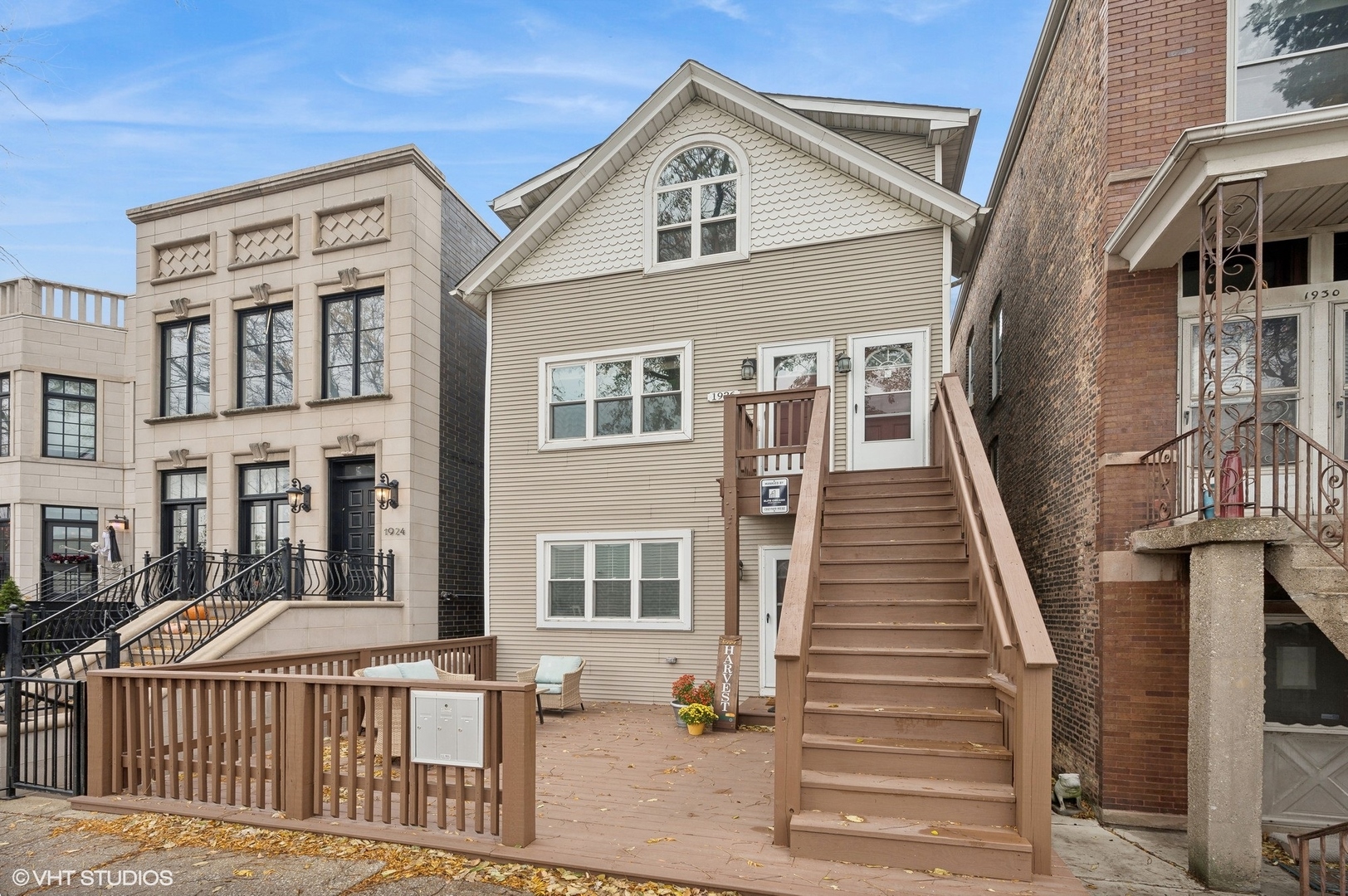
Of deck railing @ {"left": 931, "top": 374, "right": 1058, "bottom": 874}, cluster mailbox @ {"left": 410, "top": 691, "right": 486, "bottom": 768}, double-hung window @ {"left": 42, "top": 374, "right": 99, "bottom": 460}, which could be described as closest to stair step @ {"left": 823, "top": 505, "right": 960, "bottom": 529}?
deck railing @ {"left": 931, "top": 374, "right": 1058, "bottom": 874}

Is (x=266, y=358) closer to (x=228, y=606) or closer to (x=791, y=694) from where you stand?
(x=228, y=606)

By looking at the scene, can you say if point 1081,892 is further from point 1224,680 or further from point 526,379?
point 526,379

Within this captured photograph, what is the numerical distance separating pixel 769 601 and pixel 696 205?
18.8 feet

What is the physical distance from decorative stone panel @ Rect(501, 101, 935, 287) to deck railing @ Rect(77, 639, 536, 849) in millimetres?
7429

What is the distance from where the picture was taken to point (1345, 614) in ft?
15.8

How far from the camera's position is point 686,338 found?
436 inches

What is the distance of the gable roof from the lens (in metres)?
9.94

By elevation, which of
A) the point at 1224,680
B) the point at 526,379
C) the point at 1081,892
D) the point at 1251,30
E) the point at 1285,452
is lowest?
the point at 1081,892

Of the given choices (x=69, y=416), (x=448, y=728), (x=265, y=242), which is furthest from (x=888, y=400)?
(x=69, y=416)

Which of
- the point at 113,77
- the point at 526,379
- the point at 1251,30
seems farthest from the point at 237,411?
the point at 1251,30

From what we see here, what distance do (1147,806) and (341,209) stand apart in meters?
13.4

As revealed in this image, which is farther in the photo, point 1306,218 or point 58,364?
point 58,364

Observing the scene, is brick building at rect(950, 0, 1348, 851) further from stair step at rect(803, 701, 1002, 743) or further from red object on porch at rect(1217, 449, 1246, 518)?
stair step at rect(803, 701, 1002, 743)

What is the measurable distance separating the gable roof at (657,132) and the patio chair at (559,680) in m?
5.85
